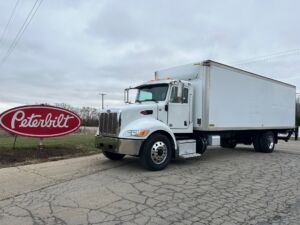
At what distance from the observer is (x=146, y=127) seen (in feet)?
29.4

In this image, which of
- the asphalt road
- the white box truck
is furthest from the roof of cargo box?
the asphalt road

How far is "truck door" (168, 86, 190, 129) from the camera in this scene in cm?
1005

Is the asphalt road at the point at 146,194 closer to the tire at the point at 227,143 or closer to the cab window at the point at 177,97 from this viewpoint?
the cab window at the point at 177,97

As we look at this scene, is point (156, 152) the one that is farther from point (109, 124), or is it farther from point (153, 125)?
point (109, 124)

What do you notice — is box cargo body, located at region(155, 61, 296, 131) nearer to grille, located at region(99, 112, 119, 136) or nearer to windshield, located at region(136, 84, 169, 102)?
windshield, located at region(136, 84, 169, 102)

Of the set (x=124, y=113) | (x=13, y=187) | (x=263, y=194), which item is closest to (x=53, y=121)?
(x=124, y=113)

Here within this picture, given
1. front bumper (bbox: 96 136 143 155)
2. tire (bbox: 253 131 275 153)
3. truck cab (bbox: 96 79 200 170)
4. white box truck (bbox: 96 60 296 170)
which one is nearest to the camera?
front bumper (bbox: 96 136 143 155)

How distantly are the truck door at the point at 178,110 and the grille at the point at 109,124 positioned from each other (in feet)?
5.77

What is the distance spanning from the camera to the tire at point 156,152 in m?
8.95

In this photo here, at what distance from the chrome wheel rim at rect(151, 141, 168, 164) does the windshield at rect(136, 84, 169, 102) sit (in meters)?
1.51

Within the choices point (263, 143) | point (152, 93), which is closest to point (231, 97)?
point (152, 93)

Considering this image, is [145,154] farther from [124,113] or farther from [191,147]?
[191,147]

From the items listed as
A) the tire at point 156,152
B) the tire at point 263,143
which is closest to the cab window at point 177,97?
the tire at point 156,152

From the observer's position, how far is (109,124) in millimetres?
9461
